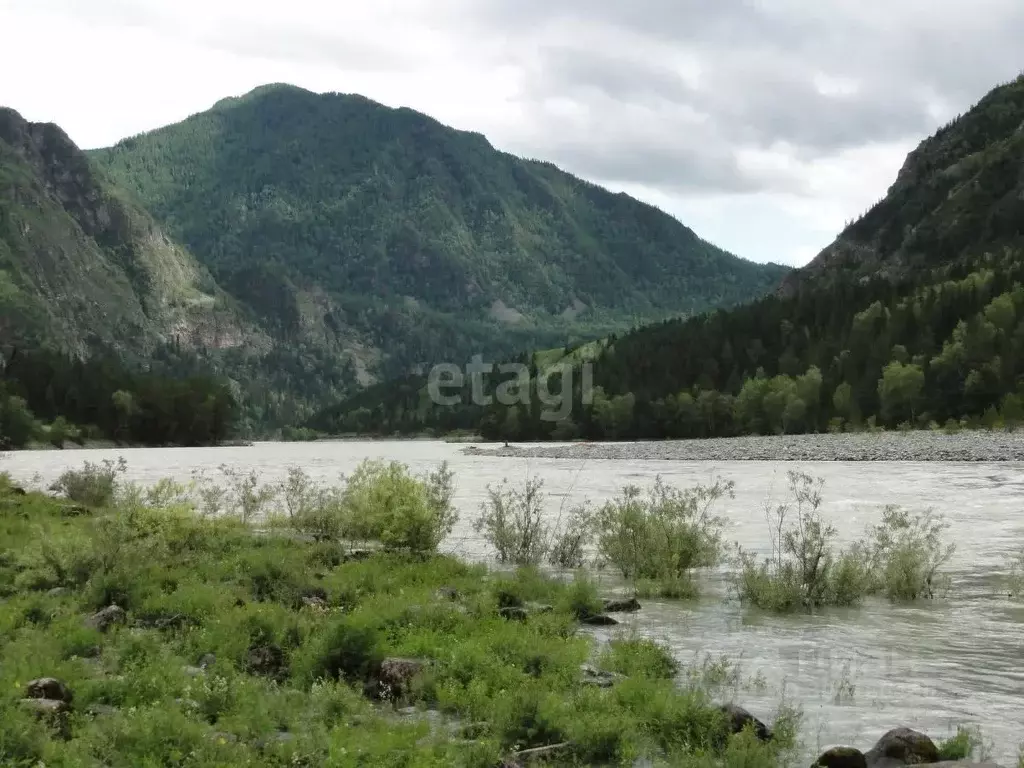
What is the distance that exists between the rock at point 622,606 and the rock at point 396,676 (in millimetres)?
6948

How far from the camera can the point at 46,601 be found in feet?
59.7

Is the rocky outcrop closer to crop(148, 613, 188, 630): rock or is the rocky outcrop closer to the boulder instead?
the boulder

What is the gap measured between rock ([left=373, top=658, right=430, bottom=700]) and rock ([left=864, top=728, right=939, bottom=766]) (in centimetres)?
670

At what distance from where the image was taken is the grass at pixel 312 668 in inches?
434

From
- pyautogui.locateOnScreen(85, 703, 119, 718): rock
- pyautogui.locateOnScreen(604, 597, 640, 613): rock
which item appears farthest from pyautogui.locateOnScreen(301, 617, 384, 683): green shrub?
pyautogui.locateOnScreen(604, 597, 640, 613): rock

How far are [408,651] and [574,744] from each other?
4.79 m

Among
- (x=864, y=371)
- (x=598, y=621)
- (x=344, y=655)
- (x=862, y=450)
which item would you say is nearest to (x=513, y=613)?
(x=598, y=621)

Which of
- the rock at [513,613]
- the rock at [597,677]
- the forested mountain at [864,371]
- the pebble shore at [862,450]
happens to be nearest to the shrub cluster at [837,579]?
the rock at [513,613]

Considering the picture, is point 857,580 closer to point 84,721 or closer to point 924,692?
point 924,692

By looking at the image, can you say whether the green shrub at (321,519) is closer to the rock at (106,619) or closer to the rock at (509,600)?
the rock at (509,600)

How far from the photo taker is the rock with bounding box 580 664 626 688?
46.4 ft

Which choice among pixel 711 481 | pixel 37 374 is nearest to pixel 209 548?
pixel 711 481

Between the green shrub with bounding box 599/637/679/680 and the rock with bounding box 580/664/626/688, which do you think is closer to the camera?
the rock with bounding box 580/664/626/688

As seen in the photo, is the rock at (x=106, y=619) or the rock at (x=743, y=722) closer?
the rock at (x=743, y=722)
